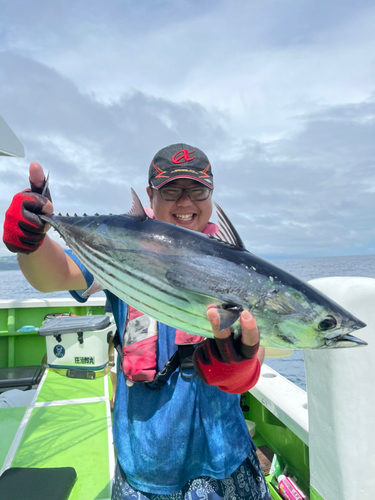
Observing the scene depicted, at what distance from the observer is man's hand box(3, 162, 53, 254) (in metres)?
1.95

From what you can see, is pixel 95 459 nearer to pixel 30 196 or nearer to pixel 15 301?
pixel 30 196

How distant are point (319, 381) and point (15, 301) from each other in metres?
7.10

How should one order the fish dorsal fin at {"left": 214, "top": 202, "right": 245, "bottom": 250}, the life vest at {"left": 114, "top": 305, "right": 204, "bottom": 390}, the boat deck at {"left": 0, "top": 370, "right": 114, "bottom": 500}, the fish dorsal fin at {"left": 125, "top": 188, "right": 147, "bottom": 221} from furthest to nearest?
the boat deck at {"left": 0, "top": 370, "right": 114, "bottom": 500} < the life vest at {"left": 114, "top": 305, "right": 204, "bottom": 390} < the fish dorsal fin at {"left": 125, "top": 188, "right": 147, "bottom": 221} < the fish dorsal fin at {"left": 214, "top": 202, "right": 245, "bottom": 250}

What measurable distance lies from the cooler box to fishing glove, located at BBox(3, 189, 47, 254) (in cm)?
406

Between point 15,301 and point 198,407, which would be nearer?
point 198,407

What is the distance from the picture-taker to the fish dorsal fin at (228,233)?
5.56 feet

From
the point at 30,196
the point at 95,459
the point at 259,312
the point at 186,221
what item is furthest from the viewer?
the point at 95,459

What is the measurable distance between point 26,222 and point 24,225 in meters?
0.02

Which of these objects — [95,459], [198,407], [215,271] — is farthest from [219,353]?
[95,459]

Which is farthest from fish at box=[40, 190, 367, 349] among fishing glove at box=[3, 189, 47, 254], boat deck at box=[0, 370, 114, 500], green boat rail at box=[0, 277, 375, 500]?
boat deck at box=[0, 370, 114, 500]

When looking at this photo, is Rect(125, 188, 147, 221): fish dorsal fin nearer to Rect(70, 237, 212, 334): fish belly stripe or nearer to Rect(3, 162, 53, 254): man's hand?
Rect(70, 237, 212, 334): fish belly stripe

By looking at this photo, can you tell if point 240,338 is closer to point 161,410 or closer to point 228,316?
point 228,316

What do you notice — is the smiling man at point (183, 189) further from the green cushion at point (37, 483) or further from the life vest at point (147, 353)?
the green cushion at point (37, 483)

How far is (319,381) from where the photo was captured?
247cm
